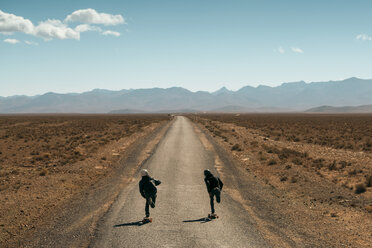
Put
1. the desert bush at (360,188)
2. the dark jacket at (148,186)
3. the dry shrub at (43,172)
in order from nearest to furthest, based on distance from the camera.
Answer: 1. the dark jacket at (148,186)
2. the desert bush at (360,188)
3. the dry shrub at (43,172)

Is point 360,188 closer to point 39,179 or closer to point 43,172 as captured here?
point 39,179

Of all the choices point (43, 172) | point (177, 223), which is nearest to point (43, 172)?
point (43, 172)

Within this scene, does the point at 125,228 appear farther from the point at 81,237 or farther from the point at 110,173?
the point at 110,173

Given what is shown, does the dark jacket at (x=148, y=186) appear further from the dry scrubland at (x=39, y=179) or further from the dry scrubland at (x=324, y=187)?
the dry scrubland at (x=324, y=187)

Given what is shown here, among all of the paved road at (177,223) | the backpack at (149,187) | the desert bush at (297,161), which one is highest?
the backpack at (149,187)

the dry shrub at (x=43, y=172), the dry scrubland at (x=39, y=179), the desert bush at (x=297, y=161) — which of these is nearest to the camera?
the dry scrubland at (x=39, y=179)

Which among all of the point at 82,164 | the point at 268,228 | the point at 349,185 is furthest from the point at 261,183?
the point at 82,164

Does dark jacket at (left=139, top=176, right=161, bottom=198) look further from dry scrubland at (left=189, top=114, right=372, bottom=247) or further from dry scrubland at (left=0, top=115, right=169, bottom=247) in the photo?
dry scrubland at (left=189, top=114, right=372, bottom=247)

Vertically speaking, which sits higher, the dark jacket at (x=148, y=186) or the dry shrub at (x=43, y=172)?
the dark jacket at (x=148, y=186)

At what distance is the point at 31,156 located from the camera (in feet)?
76.8

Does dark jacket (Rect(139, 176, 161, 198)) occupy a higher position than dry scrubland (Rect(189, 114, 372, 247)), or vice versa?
dark jacket (Rect(139, 176, 161, 198))

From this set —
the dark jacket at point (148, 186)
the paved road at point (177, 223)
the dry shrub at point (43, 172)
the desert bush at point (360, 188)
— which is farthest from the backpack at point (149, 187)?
the dry shrub at point (43, 172)

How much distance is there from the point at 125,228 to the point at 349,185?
456 inches

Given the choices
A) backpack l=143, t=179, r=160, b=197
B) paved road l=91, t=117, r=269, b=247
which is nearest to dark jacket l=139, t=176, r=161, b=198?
backpack l=143, t=179, r=160, b=197
